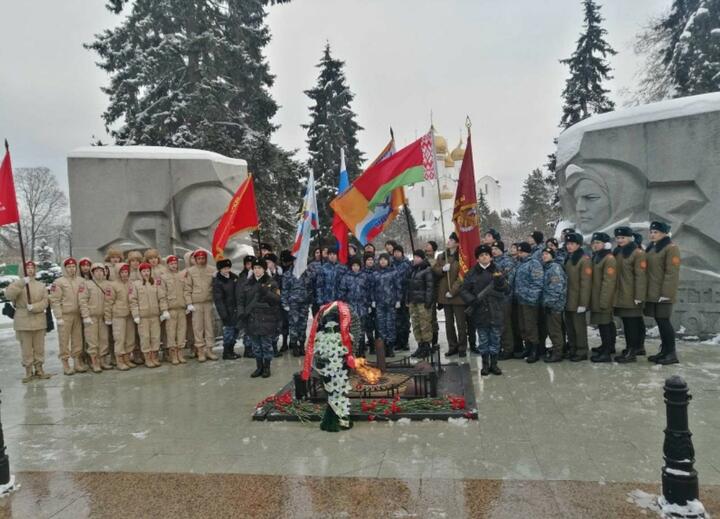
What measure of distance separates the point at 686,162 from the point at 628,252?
2686 mm

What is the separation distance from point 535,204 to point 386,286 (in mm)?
41907

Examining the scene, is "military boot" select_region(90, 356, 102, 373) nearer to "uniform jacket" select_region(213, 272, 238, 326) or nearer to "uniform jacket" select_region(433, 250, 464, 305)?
"uniform jacket" select_region(213, 272, 238, 326)

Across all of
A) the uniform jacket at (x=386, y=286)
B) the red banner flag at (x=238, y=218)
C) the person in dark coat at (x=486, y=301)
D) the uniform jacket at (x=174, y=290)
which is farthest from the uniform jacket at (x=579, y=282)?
the uniform jacket at (x=174, y=290)

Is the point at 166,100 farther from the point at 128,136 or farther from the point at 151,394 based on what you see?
the point at 151,394

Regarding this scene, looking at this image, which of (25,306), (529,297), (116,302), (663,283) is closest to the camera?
(663,283)

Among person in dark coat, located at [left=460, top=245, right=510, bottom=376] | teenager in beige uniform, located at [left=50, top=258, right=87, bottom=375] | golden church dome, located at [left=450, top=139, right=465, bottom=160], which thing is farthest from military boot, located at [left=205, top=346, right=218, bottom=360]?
golden church dome, located at [left=450, top=139, right=465, bottom=160]

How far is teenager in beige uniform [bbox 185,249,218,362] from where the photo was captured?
8602 mm

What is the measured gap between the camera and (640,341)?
7.53m

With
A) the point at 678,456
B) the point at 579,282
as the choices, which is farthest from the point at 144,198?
the point at 678,456

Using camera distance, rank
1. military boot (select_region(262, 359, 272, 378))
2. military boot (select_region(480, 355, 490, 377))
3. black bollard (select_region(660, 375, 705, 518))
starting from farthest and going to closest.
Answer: military boot (select_region(262, 359, 272, 378)), military boot (select_region(480, 355, 490, 377)), black bollard (select_region(660, 375, 705, 518))

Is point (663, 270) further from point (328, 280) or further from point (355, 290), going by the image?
point (328, 280)

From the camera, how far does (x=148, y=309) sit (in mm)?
8242

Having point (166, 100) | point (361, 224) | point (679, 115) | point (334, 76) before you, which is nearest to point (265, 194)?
point (166, 100)

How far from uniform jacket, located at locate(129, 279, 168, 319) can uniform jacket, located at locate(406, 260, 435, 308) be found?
4.06m
